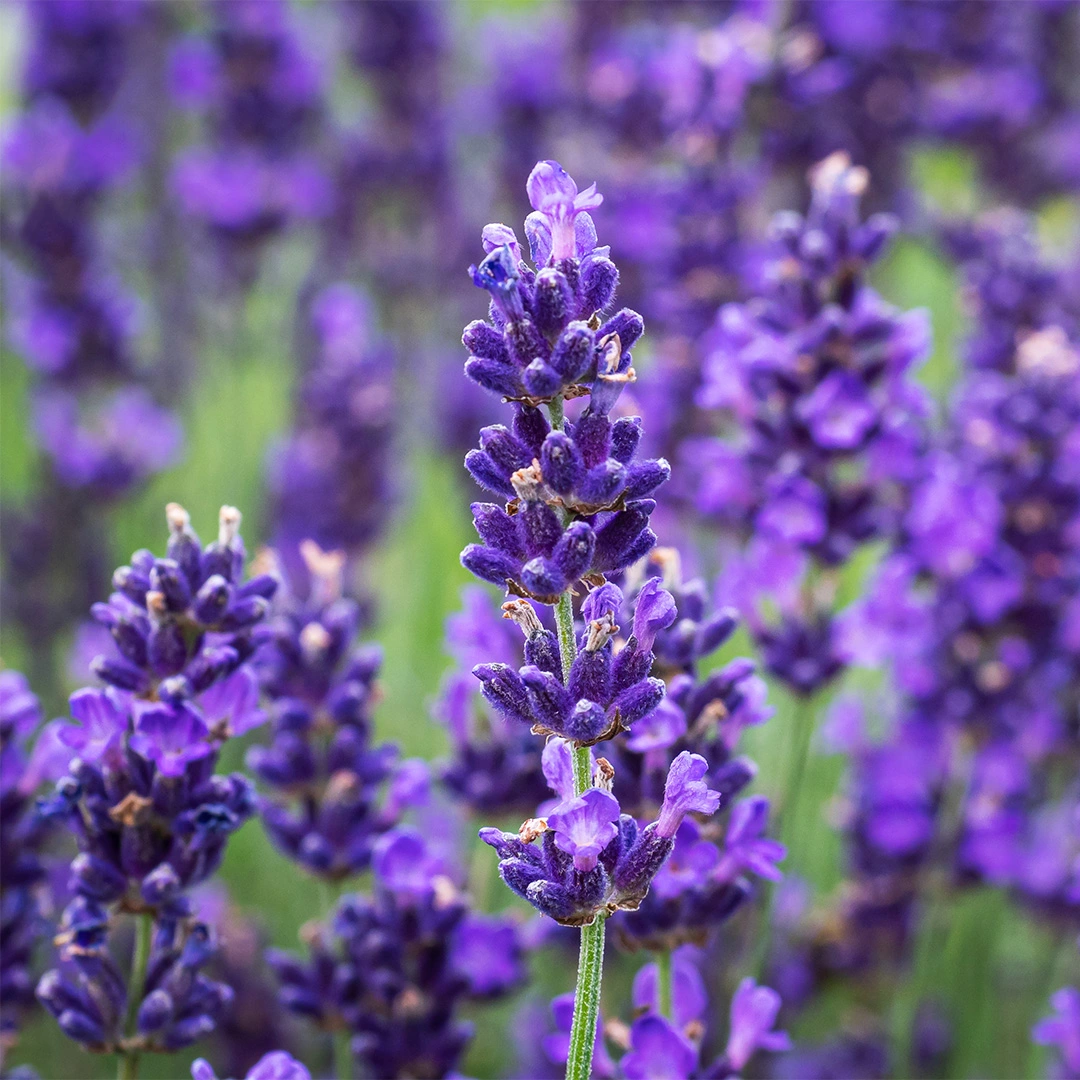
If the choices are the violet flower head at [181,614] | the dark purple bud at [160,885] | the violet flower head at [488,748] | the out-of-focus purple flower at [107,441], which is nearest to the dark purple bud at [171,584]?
the violet flower head at [181,614]

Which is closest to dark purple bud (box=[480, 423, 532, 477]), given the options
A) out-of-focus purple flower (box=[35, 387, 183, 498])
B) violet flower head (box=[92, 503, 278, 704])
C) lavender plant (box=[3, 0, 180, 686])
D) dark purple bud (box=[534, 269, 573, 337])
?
dark purple bud (box=[534, 269, 573, 337])

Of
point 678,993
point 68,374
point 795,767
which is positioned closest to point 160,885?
point 678,993

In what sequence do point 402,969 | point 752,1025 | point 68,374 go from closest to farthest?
point 752,1025 → point 402,969 → point 68,374

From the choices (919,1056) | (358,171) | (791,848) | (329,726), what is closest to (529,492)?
(329,726)

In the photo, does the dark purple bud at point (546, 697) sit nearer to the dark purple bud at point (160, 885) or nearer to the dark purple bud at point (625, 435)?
the dark purple bud at point (625, 435)

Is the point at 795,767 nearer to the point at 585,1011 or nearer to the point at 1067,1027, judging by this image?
the point at 1067,1027

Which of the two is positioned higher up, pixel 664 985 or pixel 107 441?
pixel 107 441

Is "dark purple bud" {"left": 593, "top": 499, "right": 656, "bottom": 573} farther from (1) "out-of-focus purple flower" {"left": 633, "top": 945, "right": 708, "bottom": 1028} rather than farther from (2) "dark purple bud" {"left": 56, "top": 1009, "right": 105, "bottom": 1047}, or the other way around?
(2) "dark purple bud" {"left": 56, "top": 1009, "right": 105, "bottom": 1047}

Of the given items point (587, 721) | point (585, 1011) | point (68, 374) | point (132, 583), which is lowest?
point (585, 1011)
